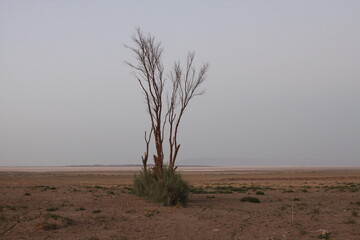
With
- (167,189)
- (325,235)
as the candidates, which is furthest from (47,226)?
(325,235)

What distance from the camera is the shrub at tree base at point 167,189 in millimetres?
22469

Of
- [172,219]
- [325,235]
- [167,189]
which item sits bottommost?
[325,235]

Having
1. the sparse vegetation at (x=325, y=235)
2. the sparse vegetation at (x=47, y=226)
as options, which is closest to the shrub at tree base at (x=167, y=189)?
the sparse vegetation at (x=47, y=226)

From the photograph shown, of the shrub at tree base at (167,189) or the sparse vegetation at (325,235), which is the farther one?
the shrub at tree base at (167,189)

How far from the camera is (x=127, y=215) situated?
62.8 ft

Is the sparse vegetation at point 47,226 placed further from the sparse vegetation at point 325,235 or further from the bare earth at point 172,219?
the sparse vegetation at point 325,235

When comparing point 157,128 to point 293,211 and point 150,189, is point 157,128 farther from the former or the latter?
point 293,211

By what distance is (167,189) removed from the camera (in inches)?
891

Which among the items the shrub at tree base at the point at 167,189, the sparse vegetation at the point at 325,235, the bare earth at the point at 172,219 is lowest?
the sparse vegetation at the point at 325,235

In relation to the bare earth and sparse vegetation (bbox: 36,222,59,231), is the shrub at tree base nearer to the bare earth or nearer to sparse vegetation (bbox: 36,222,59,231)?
the bare earth

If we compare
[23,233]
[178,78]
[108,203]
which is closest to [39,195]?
[108,203]

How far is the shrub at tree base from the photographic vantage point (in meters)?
22.5

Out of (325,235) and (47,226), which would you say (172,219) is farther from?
(325,235)

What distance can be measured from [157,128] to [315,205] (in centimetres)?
885
